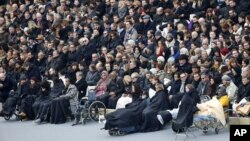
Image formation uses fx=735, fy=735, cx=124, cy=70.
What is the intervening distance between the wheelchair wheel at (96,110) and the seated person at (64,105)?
65 centimetres

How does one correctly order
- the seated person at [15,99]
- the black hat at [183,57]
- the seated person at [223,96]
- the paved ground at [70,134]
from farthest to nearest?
the seated person at [15,99] < the black hat at [183,57] < the seated person at [223,96] < the paved ground at [70,134]

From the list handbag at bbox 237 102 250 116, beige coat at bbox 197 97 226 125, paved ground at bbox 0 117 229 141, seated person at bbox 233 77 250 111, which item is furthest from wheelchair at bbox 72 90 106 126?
handbag at bbox 237 102 250 116

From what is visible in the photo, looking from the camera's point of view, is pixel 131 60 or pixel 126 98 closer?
pixel 126 98

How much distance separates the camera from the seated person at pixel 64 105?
19125 mm

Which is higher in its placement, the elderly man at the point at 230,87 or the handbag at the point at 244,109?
the elderly man at the point at 230,87

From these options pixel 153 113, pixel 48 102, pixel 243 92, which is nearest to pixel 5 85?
pixel 48 102

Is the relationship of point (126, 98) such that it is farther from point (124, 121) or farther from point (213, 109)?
point (213, 109)

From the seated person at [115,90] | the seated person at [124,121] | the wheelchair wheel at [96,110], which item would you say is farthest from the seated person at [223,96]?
the wheelchair wheel at [96,110]

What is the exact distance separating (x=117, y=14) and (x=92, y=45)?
198cm

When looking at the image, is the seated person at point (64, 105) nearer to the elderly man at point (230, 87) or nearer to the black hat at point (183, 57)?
the black hat at point (183, 57)

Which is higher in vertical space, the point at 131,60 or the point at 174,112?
the point at 131,60

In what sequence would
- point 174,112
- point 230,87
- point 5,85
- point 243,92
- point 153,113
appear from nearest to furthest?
point 243,92
point 174,112
point 230,87
point 153,113
point 5,85

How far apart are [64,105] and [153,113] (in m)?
3.18

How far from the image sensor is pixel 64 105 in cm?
1917
